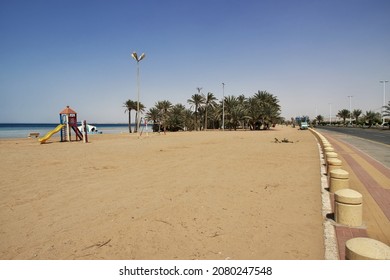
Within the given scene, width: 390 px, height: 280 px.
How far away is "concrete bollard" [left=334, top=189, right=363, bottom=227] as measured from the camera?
4.53m

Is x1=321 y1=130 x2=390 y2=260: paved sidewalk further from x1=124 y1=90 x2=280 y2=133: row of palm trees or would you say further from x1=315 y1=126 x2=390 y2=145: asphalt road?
x1=124 y1=90 x2=280 y2=133: row of palm trees

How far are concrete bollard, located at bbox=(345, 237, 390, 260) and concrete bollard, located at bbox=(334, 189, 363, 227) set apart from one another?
1.89 meters

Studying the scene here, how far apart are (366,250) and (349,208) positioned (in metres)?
2.06

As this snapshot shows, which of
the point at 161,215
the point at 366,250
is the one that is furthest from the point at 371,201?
the point at 161,215

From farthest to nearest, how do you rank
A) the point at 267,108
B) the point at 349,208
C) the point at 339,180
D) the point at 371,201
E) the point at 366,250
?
the point at 267,108, the point at 339,180, the point at 371,201, the point at 349,208, the point at 366,250

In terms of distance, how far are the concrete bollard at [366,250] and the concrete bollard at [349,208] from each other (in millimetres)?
1895

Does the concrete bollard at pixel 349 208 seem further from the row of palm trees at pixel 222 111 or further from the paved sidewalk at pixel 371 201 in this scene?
the row of palm trees at pixel 222 111

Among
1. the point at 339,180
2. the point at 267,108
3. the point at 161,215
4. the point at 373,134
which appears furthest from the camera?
the point at 267,108

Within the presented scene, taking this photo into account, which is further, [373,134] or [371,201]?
[373,134]

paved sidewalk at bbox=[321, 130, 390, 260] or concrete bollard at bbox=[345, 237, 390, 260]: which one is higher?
concrete bollard at bbox=[345, 237, 390, 260]

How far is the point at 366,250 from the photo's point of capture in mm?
2730

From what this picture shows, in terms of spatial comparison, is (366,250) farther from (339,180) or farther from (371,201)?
(339,180)

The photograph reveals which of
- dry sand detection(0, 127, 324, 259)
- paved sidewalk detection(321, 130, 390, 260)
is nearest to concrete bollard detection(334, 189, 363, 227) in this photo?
paved sidewalk detection(321, 130, 390, 260)
